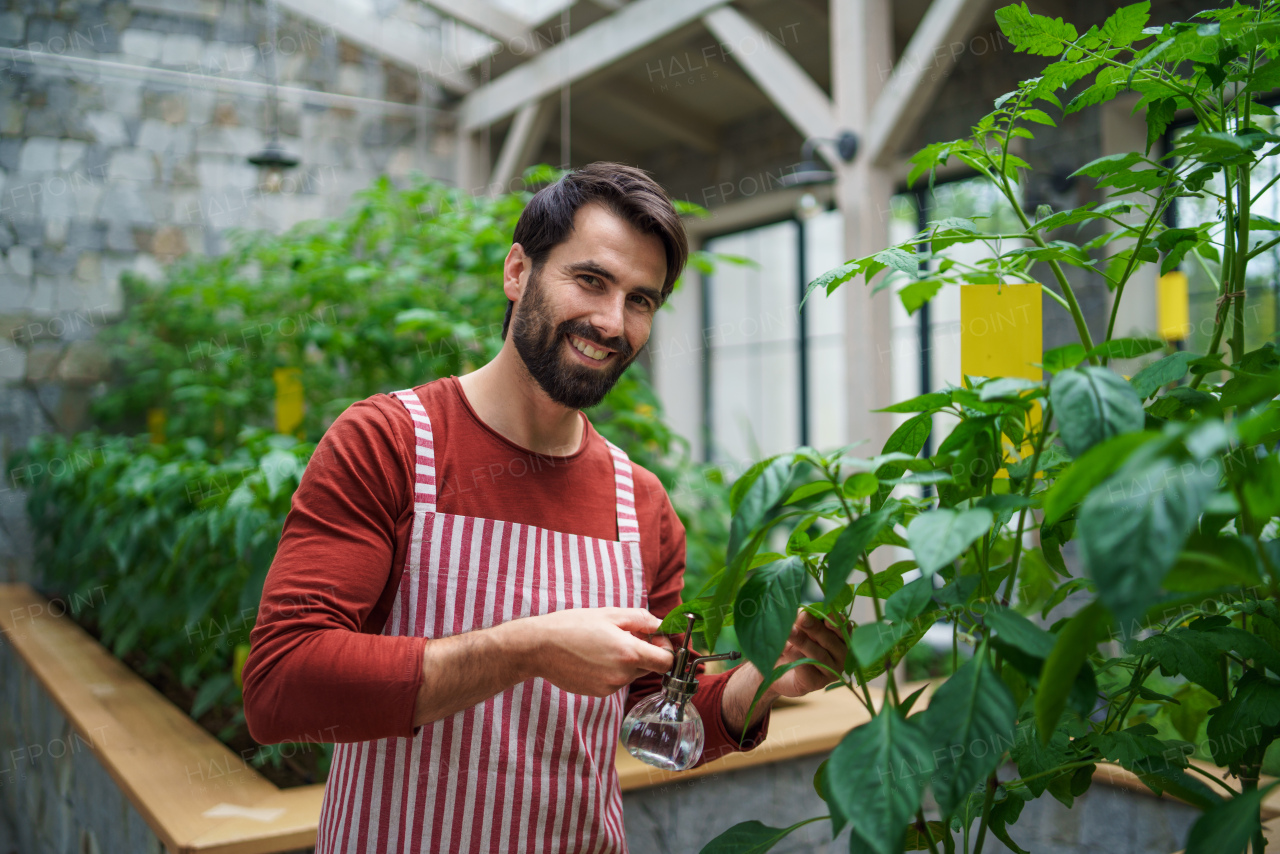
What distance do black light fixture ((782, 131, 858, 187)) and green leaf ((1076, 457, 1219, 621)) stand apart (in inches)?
102

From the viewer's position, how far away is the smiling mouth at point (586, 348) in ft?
3.78

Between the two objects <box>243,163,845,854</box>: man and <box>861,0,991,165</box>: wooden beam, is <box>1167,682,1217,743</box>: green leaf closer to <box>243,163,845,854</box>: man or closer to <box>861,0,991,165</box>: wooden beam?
<box>243,163,845,854</box>: man

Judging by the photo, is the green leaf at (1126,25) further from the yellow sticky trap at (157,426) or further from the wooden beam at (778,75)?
the yellow sticky trap at (157,426)

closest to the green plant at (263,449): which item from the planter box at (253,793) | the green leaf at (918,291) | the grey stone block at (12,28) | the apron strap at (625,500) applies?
the planter box at (253,793)

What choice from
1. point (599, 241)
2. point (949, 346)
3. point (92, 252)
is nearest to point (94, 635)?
point (92, 252)

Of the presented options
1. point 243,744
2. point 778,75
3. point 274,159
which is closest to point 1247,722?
point 243,744

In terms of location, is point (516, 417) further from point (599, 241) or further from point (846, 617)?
point (846, 617)

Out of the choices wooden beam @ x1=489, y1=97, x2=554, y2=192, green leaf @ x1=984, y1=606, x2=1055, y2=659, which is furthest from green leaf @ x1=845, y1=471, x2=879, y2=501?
wooden beam @ x1=489, y1=97, x2=554, y2=192

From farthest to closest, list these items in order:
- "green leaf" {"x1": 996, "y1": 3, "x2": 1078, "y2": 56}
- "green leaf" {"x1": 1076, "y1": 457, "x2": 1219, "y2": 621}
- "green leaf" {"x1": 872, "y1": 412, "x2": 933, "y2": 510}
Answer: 1. "green leaf" {"x1": 996, "y1": 3, "x2": 1078, "y2": 56}
2. "green leaf" {"x1": 872, "y1": 412, "x2": 933, "y2": 510}
3. "green leaf" {"x1": 1076, "y1": 457, "x2": 1219, "y2": 621}

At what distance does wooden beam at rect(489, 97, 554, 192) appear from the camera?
4.57 meters

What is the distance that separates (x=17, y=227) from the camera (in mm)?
4512

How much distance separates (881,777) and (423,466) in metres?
0.70

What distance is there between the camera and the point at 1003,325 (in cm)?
111

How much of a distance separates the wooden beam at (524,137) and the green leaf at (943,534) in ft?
13.9
